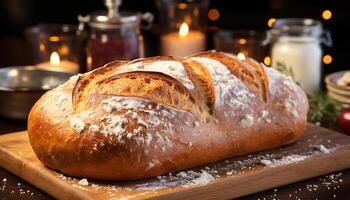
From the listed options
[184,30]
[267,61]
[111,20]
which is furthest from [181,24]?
[111,20]

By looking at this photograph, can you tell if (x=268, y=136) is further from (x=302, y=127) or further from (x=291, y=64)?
(x=291, y=64)

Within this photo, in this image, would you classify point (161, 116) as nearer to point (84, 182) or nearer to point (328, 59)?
point (84, 182)

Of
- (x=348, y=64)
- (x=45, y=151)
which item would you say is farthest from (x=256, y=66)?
(x=348, y=64)

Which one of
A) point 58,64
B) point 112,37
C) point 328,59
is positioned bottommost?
point 328,59

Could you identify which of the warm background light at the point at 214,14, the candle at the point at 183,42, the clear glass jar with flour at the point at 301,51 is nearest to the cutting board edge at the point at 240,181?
the clear glass jar with flour at the point at 301,51

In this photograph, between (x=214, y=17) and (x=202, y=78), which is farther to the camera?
(x=214, y=17)

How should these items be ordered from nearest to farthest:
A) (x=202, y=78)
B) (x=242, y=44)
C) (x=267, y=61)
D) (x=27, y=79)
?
(x=202, y=78) → (x=27, y=79) → (x=242, y=44) → (x=267, y=61)

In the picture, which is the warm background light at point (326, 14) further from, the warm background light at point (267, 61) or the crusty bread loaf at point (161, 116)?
the crusty bread loaf at point (161, 116)
